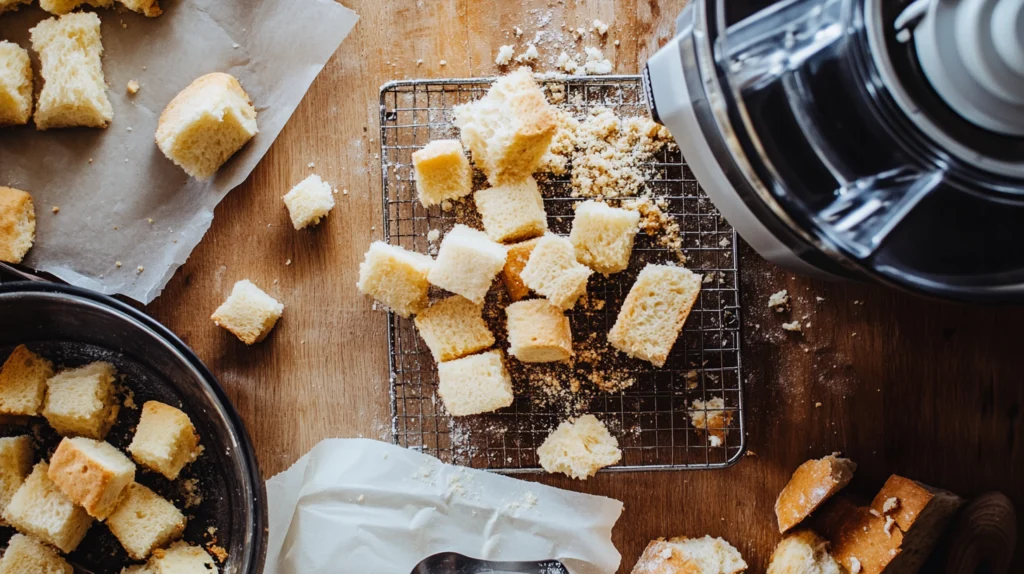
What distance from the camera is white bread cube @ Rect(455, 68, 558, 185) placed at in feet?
5.51

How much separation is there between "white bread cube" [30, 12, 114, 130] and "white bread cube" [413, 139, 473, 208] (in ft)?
2.67

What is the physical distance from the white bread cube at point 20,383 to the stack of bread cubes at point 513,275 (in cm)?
85

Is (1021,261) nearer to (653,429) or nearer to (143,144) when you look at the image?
(653,429)

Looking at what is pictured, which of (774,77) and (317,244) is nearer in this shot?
(774,77)

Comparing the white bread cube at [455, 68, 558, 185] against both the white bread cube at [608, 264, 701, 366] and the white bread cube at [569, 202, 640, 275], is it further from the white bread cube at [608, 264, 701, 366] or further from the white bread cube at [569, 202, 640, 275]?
the white bread cube at [608, 264, 701, 366]

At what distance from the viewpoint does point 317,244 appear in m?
1.93

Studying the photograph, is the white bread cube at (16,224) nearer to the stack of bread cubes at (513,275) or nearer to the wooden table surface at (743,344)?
the wooden table surface at (743,344)

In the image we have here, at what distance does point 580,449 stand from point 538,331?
0.31 meters

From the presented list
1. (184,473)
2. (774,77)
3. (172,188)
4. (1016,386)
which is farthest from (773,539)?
(172,188)

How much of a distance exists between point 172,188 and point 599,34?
1159 mm

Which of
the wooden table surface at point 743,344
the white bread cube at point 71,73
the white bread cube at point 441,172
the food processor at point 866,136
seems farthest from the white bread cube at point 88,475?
the food processor at point 866,136

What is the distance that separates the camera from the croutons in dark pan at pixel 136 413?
181cm

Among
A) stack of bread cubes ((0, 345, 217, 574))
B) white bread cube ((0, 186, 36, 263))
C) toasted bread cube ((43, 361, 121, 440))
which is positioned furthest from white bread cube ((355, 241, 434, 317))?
white bread cube ((0, 186, 36, 263))

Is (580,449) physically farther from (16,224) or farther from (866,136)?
(16,224)
